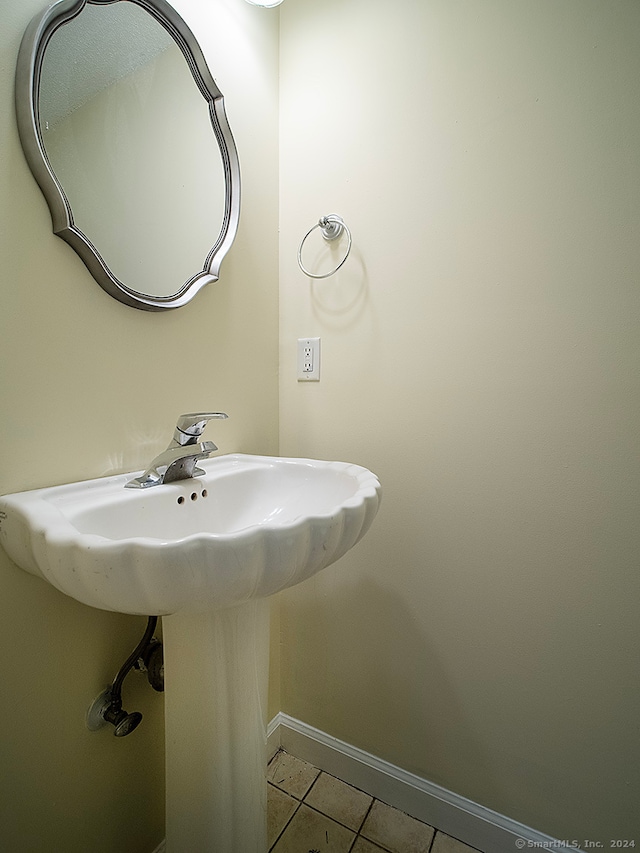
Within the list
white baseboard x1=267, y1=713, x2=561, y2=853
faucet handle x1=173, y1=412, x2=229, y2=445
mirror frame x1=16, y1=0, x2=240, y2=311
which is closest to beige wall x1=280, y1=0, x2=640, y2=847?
white baseboard x1=267, y1=713, x2=561, y2=853

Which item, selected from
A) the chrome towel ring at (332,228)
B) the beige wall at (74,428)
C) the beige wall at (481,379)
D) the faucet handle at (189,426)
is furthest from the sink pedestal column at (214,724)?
the chrome towel ring at (332,228)

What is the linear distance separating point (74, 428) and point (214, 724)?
1.86ft

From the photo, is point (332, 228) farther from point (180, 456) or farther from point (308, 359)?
point (180, 456)

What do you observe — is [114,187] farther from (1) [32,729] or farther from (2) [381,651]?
(2) [381,651]

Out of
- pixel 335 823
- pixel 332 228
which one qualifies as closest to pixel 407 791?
pixel 335 823

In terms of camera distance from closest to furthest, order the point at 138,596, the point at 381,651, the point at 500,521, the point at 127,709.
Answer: the point at 138,596 → the point at 127,709 → the point at 500,521 → the point at 381,651

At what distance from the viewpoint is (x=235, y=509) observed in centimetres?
91

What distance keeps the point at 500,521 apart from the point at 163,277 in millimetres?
908

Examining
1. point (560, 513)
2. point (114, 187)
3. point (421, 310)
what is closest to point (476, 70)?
point (421, 310)

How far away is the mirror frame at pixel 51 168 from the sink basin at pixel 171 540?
1.24 ft

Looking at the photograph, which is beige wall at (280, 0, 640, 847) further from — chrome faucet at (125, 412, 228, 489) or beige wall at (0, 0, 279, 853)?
chrome faucet at (125, 412, 228, 489)

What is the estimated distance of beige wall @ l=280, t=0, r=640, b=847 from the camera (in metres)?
0.85

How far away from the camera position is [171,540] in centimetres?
55

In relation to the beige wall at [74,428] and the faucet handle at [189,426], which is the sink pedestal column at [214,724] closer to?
the beige wall at [74,428]
